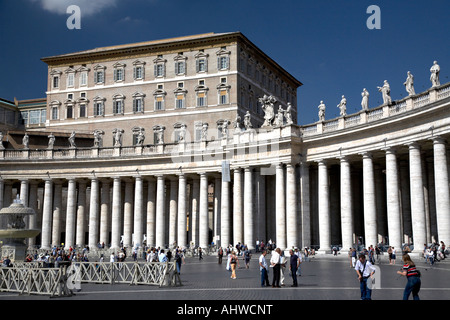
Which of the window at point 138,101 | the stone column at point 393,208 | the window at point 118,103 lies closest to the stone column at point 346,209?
the stone column at point 393,208

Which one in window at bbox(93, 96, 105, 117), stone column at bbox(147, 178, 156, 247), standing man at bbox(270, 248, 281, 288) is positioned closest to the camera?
standing man at bbox(270, 248, 281, 288)

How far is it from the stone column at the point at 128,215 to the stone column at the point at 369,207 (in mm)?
29632

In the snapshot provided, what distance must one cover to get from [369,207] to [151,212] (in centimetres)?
2821

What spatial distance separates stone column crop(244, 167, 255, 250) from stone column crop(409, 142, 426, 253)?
16807 millimetres

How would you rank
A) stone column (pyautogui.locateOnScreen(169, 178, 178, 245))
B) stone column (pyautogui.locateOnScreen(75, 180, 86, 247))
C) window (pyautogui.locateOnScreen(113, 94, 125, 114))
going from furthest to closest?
window (pyautogui.locateOnScreen(113, 94, 125, 114))
stone column (pyautogui.locateOnScreen(75, 180, 86, 247))
stone column (pyautogui.locateOnScreen(169, 178, 178, 245))

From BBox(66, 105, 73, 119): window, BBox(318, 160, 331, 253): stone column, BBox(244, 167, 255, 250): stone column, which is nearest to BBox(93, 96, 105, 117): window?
BBox(66, 105, 73, 119): window

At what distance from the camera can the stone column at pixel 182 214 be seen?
57406 millimetres

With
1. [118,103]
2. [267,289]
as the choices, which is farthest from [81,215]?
[267,289]

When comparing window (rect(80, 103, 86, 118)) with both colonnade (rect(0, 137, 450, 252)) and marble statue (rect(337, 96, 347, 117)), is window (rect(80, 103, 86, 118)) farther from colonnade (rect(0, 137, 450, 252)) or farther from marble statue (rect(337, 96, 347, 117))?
marble statue (rect(337, 96, 347, 117))

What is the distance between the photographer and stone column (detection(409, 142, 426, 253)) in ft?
128

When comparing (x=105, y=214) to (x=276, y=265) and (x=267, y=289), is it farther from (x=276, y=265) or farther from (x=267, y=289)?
(x=267, y=289)

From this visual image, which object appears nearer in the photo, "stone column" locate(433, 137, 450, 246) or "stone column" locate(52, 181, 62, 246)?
"stone column" locate(433, 137, 450, 246)
